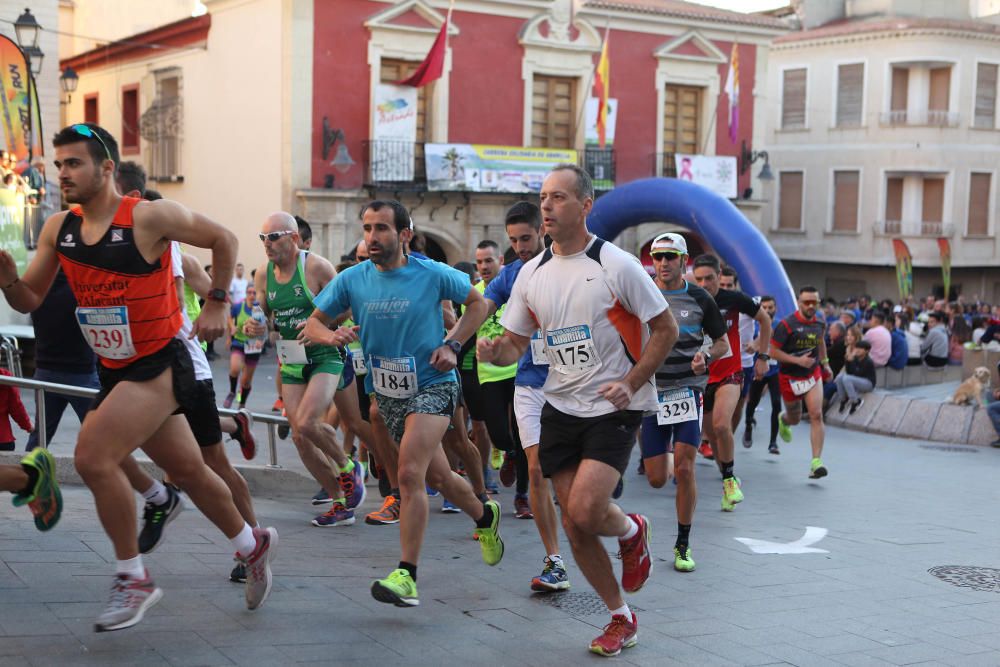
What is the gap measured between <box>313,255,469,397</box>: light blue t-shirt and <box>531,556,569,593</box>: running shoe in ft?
3.56

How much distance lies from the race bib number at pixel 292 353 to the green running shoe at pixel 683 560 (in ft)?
8.72

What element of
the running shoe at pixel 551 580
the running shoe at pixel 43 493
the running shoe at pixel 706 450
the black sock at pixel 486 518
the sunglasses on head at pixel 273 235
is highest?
the sunglasses on head at pixel 273 235

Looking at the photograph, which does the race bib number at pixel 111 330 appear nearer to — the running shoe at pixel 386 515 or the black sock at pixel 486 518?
the black sock at pixel 486 518

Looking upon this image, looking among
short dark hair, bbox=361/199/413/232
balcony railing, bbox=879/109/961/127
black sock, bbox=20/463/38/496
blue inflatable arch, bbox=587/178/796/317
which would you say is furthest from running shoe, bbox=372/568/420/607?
balcony railing, bbox=879/109/961/127

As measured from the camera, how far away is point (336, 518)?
8.23m

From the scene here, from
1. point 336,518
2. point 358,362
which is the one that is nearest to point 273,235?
point 358,362

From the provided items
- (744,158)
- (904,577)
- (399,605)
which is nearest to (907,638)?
(904,577)

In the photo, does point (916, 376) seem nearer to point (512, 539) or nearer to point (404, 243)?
point (512, 539)

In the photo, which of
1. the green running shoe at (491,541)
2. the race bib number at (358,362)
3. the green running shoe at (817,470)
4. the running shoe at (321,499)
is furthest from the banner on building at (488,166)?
the green running shoe at (491,541)

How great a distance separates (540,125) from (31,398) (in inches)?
706

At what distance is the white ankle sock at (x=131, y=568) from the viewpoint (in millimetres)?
5043

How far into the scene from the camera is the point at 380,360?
6348 mm

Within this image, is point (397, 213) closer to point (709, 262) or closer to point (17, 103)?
point (709, 262)

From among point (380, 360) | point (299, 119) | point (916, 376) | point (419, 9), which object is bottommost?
point (916, 376)
